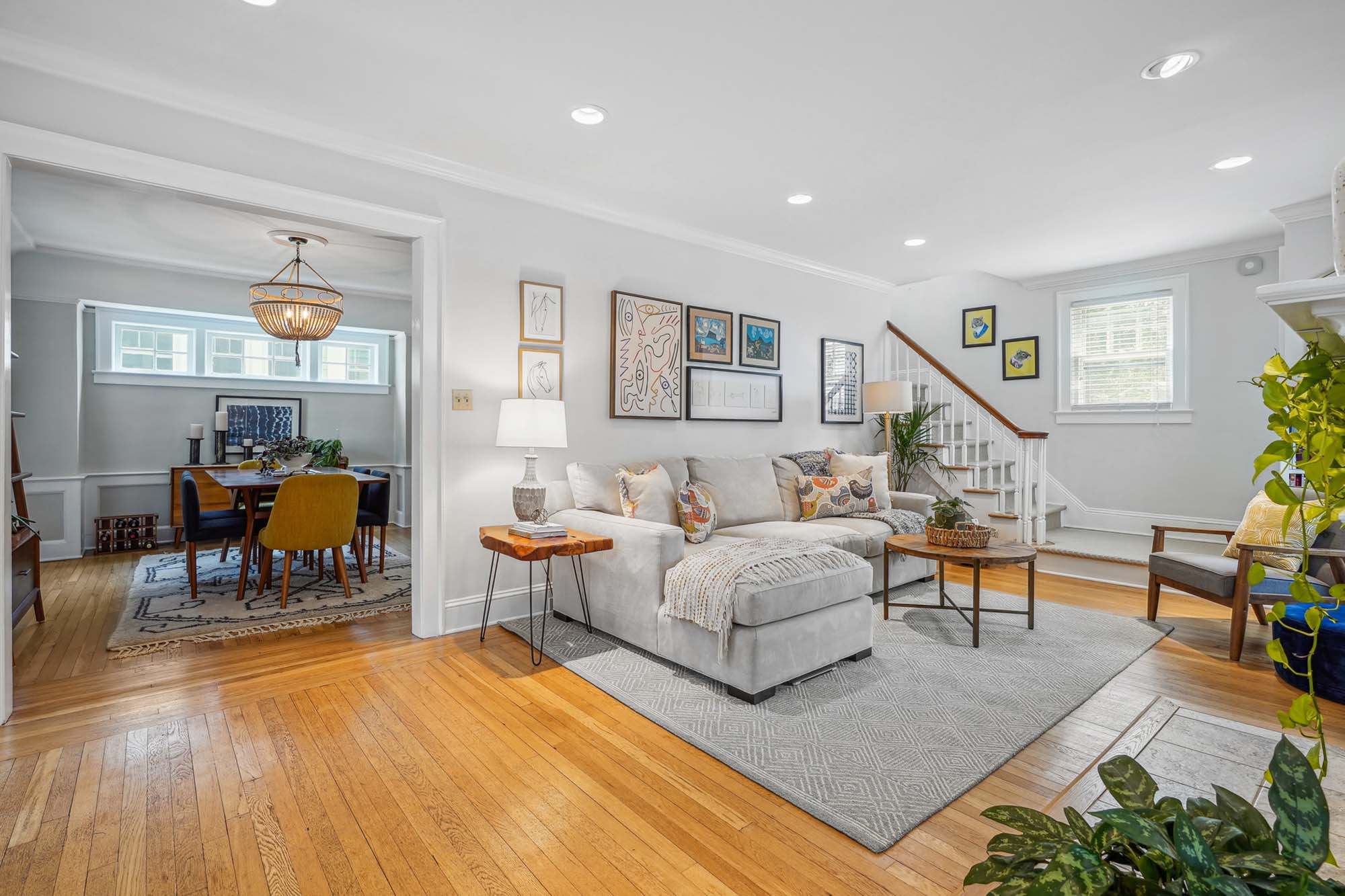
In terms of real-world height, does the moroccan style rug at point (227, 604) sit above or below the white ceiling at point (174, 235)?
below

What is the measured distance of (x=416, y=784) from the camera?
2.11m

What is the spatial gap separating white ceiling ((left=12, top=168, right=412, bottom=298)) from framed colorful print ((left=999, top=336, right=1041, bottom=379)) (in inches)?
217

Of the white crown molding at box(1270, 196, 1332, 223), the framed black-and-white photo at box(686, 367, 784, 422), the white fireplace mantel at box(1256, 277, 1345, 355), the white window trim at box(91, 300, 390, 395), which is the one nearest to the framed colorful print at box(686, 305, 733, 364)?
the framed black-and-white photo at box(686, 367, 784, 422)

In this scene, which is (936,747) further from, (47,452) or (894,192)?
(47,452)

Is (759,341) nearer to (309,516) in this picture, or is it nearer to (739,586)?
(739,586)

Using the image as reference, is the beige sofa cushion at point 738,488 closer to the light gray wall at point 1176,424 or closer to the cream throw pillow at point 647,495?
the cream throw pillow at point 647,495

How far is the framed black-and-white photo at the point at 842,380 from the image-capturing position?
18.8ft

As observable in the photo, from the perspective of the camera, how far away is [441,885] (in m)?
1.65

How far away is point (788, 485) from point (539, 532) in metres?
2.15

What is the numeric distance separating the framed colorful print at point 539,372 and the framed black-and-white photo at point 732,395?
1.06 meters

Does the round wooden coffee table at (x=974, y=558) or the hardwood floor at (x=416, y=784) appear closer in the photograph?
the hardwood floor at (x=416, y=784)

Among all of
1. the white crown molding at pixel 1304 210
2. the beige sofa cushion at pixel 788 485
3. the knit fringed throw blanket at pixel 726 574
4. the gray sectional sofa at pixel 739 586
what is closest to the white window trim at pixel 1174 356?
the white crown molding at pixel 1304 210

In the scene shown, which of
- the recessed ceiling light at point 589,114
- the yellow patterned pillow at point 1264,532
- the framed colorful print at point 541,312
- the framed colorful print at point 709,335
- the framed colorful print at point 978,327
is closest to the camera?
the recessed ceiling light at point 589,114

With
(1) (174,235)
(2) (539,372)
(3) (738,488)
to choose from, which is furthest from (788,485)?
(1) (174,235)
